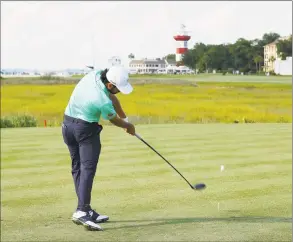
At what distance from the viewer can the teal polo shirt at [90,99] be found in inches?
145

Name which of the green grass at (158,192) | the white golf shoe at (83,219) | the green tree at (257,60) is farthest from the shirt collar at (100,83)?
the green tree at (257,60)

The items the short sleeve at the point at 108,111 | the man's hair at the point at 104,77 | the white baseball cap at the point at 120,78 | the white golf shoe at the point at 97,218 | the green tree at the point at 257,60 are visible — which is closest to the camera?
the white baseball cap at the point at 120,78

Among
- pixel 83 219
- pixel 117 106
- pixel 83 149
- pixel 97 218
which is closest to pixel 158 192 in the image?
pixel 97 218

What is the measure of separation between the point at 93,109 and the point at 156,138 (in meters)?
13.4

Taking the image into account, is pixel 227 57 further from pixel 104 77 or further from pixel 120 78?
pixel 120 78

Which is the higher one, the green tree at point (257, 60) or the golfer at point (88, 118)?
the green tree at point (257, 60)

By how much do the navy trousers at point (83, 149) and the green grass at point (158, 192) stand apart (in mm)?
1008

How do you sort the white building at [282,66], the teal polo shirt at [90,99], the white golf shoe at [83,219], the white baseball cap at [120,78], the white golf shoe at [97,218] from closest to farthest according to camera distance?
1. the white baseball cap at [120,78]
2. the teal polo shirt at [90,99]
3. the white golf shoe at [83,219]
4. the white golf shoe at [97,218]
5. the white building at [282,66]

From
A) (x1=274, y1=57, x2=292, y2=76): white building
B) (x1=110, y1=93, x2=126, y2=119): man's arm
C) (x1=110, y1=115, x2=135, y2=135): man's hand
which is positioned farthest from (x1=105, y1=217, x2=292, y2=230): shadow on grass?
(x1=274, y1=57, x2=292, y2=76): white building

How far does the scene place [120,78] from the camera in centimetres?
323

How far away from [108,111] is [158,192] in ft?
15.3

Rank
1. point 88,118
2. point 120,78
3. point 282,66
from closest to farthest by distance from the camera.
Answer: point 120,78 < point 88,118 < point 282,66

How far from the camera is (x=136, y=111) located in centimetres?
2102

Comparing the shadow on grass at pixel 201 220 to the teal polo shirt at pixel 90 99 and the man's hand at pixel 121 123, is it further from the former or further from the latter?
the teal polo shirt at pixel 90 99
